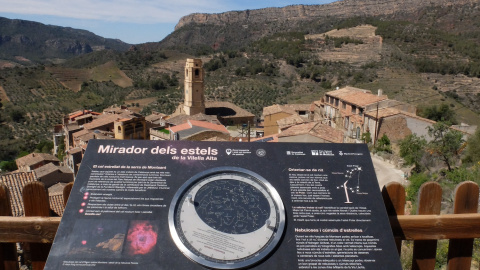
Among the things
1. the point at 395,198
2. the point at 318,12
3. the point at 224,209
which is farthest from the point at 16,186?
the point at 318,12

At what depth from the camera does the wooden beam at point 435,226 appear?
2482 millimetres

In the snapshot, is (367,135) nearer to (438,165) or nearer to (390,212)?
(438,165)

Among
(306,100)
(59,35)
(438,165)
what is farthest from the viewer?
(59,35)

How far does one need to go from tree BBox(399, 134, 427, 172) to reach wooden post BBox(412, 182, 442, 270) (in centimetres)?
1483

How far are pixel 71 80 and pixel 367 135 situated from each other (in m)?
64.3

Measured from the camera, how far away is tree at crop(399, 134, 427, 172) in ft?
54.0

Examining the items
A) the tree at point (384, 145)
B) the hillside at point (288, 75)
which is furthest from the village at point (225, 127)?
the hillside at point (288, 75)

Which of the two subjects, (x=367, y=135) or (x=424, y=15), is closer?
(x=367, y=135)

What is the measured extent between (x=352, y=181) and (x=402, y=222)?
1.33 ft

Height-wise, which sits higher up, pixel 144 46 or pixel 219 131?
pixel 144 46

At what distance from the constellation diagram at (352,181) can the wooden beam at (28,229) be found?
1.80 m

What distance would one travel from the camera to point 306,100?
4381cm

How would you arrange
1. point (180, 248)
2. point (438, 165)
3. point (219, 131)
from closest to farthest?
point (180, 248) → point (438, 165) → point (219, 131)

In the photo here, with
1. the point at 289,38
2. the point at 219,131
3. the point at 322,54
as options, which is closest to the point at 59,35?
the point at 289,38
